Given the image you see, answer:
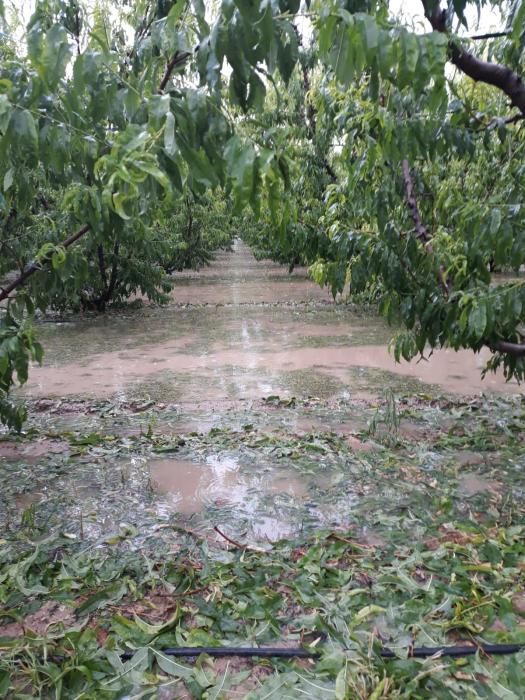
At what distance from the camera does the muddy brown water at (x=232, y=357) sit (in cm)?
762

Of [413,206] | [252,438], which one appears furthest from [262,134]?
[252,438]

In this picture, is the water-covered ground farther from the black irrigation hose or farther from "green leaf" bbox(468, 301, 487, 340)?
"green leaf" bbox(468, 301, 487, 340)

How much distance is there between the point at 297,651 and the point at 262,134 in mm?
2036

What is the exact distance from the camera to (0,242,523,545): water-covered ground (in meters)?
3.97

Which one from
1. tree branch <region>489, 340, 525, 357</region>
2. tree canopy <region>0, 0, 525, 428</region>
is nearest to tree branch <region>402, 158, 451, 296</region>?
tree canopy <region>0, 0, 525, 428</region>

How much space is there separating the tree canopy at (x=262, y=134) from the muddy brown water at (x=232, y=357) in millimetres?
2031

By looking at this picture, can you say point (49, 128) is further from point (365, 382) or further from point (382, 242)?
point (365, 382)

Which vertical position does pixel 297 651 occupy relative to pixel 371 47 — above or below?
below

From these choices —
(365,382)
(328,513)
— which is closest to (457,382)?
(365,382)

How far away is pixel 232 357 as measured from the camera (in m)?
9.43

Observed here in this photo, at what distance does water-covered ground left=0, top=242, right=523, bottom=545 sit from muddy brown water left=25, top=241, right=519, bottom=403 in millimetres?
49

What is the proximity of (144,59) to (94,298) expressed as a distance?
12.8 m

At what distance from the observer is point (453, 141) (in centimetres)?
345

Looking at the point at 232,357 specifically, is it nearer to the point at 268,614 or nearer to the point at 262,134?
the point at 268,614
